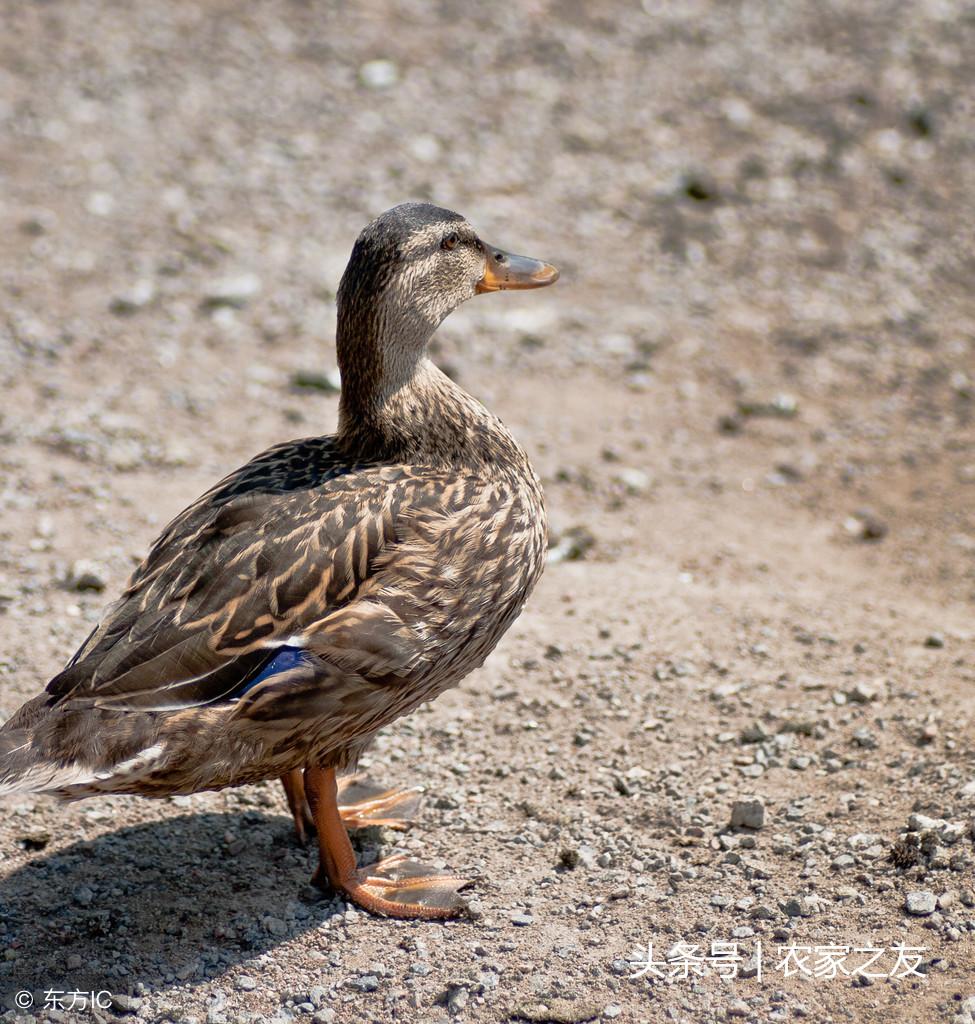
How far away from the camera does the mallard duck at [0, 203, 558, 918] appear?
4109mm

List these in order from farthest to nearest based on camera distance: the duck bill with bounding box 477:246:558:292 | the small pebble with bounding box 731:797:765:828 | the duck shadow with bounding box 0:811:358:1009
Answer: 1. the duck bill with bounding box 477:246:558:292
2. the small pebble with bounding box 731:797:765:828
3. the duck shadow with bounding box 0:811:358:1009

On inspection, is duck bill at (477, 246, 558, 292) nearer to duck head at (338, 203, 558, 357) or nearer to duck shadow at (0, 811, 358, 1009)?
duck head at (338, 203, 558, 357)

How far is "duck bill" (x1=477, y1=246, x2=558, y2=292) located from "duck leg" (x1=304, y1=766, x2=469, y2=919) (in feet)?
6.25

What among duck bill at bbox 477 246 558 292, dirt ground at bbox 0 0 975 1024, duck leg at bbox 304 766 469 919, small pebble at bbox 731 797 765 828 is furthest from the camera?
duck bill at bbox 477 246 558 292

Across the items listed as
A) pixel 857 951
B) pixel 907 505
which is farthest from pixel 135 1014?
pixel 907 505

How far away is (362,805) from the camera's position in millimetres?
5055

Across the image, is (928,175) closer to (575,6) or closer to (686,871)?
(575,6)

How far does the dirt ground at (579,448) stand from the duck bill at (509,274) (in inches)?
66.4

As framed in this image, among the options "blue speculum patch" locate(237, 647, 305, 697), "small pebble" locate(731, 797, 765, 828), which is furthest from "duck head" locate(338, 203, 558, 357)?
"small pebble" locate(731, 797, 765, 828)

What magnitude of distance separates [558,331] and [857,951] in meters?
5.27

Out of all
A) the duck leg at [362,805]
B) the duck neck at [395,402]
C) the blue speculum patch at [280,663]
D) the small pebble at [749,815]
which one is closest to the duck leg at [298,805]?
the duck leg at [362,805]

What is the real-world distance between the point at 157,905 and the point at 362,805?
2.71 feet

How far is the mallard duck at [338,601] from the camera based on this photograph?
13.5ft

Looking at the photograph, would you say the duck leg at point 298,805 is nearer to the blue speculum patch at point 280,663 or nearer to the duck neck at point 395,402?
the blue speculum patch at point 280,663
